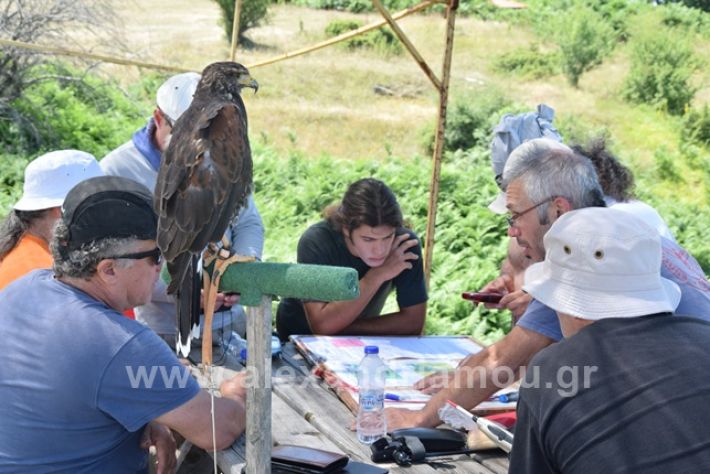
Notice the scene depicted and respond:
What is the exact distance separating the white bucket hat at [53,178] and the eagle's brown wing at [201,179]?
68 centimetres

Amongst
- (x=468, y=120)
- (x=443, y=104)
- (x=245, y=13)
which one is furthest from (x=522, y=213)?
(x=245, y=13)

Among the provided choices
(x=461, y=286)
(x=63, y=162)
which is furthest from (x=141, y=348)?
(x=461, y=286)

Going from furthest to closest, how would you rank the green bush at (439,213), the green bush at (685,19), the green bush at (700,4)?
1. the green bush at (700,4)
2. the green bush at (685,19)
3. the green bush at (439,213)

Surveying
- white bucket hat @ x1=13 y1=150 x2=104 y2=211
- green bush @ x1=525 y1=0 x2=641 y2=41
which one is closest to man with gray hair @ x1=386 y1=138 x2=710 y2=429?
white bucket hat @ x1=13 y1=150 x2=104 y2=211

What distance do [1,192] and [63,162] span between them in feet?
23.3

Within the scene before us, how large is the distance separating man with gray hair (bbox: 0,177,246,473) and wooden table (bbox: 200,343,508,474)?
9.4 inches

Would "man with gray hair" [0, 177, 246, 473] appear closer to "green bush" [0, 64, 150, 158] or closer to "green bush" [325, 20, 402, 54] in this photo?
"green bush" [0, 64, 150, 158]

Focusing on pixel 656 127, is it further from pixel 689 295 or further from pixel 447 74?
pixel 689 295

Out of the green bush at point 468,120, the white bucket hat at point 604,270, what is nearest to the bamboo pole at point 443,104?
the white bucket hat at point 604,270

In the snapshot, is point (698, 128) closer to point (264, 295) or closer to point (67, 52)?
point (67, 52)

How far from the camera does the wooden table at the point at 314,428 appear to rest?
2.42 metres

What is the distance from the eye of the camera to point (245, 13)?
2228 centimetres

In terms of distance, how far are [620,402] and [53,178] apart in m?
2.42

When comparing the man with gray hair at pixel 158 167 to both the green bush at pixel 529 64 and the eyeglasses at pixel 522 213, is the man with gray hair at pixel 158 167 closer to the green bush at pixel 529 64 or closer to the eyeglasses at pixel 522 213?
the eyeglasses at pixel 522 213
